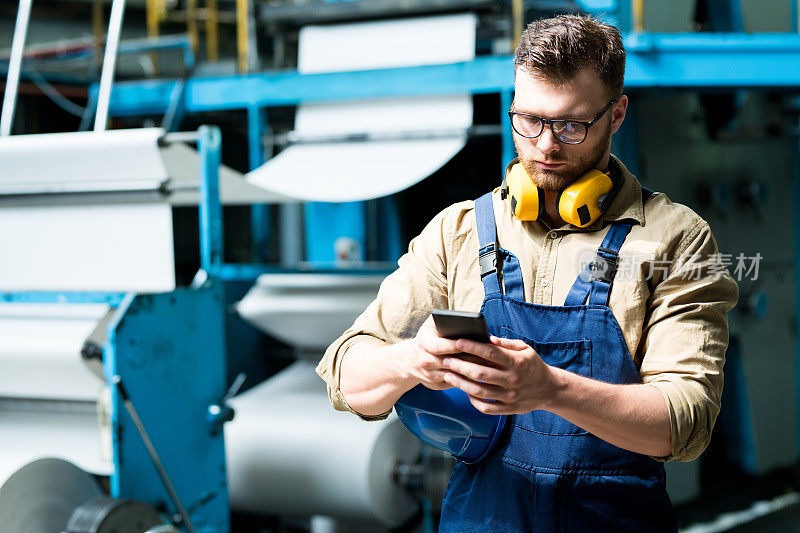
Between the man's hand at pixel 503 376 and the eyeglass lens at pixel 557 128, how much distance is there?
1.30 ft

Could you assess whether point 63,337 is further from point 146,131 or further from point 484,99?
point 484,99

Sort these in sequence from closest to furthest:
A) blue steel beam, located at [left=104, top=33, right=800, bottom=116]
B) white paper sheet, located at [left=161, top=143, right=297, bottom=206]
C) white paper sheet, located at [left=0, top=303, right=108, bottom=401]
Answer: white paper sheet, located at [left=0, top=303, right=108, bottom=401], white paper sheet, located at [left=161, top=143, right=297, bottom=206], blue steel beam, located at [left=104, top=33, right=800, bottom=116]

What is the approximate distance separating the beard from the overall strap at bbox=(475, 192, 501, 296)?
12cm

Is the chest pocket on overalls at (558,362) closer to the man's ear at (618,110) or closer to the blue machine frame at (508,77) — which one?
the man's ear at (618,110)

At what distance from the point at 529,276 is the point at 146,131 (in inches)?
81.5

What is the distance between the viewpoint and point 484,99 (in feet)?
13.5

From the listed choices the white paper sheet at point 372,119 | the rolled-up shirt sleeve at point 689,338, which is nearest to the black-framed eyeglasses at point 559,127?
the rolled-up shirt sleeve at point 689,338

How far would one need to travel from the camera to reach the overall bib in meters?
1.35

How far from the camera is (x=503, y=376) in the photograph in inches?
44.4

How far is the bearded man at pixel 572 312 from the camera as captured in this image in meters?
1.23

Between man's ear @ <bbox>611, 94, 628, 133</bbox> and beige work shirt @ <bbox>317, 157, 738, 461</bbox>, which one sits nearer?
beige work shirt @ <bbox>317, 157, 738, 461</bbox>

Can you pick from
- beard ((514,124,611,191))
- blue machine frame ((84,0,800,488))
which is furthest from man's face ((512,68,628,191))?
blue machine frame ((84,0,800,488))

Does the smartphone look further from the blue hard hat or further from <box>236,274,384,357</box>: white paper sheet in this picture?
<box>236,274,384,357</box>: white paper sheet

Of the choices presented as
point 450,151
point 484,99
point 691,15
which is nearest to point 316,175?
point 450,151
